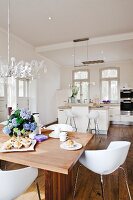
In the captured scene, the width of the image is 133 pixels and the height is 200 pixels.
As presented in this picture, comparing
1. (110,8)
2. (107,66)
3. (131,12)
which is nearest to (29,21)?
(110,8)

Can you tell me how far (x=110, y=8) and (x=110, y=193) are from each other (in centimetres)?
362

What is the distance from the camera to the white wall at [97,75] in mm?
7936

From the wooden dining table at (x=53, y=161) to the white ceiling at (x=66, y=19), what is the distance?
289 cm

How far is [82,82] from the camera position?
9.00 meters

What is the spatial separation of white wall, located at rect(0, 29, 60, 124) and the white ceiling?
33 cm

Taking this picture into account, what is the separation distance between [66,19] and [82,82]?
519 cm

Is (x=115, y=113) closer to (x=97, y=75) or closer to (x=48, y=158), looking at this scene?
(x=97, y=75)

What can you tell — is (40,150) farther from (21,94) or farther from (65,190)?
(21,94)

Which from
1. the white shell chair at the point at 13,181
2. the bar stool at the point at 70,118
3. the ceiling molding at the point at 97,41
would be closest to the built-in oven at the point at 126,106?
the bar stool at the point at 70,118

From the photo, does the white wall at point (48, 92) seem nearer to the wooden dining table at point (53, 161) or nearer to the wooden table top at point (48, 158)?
the wooden dining table at point (53, 161)

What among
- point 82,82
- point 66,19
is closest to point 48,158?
point 66,19

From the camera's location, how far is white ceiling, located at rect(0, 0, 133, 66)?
3.38m

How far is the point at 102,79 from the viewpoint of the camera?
335 inches

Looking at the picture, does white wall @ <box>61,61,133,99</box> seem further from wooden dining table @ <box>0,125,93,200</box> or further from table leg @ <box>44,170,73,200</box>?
table leg @ <box>44,170,73,200</box>
